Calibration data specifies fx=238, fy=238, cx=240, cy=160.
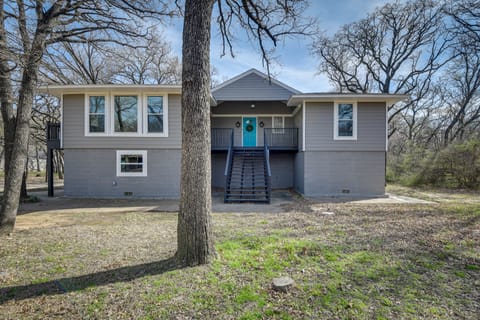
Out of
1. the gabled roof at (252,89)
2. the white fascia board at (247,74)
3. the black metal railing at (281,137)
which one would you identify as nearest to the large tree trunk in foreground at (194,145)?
the black metal railing at (281,137)

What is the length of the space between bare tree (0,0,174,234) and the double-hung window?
2589mm

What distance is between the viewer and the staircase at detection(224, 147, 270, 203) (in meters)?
9.31

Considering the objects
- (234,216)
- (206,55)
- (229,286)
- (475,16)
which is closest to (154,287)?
(229,286)

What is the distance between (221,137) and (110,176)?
220 inches

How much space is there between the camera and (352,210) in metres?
7.49

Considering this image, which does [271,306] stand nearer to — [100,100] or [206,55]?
[206,55]

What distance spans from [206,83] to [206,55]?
409 mm

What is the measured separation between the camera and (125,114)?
998 centimetres

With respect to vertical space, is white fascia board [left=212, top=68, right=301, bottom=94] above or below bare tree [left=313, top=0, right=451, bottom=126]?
below

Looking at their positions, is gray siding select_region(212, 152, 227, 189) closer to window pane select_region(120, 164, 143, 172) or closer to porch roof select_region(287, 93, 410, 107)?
window pane select_region(120, 164, 143, 172)

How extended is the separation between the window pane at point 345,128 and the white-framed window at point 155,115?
739 cm

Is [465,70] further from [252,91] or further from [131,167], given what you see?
[131,167]

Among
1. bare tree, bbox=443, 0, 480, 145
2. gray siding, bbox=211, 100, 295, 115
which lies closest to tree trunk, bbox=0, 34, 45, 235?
gray siding, bbox=211, 100, 295, 115

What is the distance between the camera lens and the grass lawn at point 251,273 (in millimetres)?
2496
